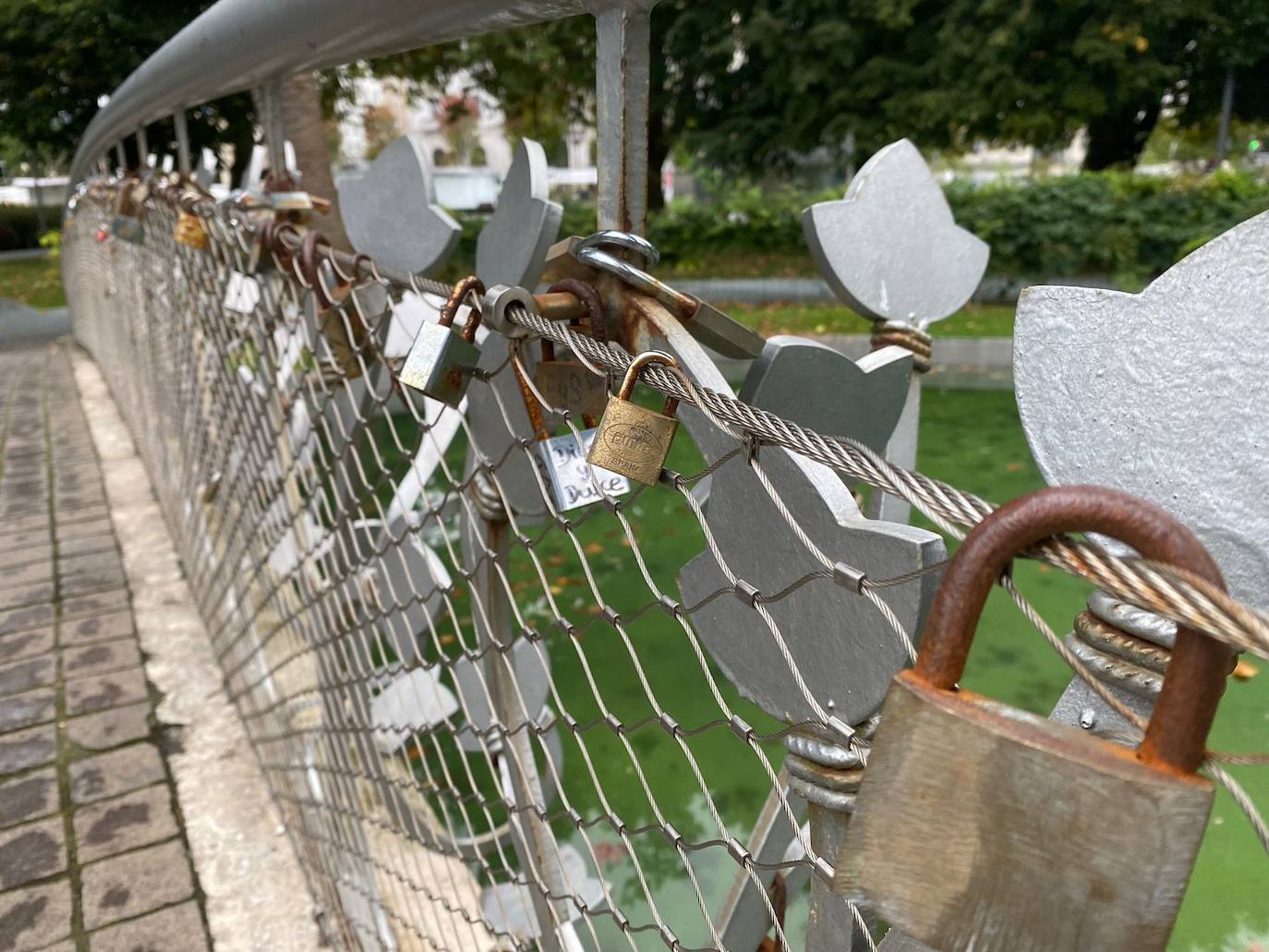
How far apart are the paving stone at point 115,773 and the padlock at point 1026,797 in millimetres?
2237

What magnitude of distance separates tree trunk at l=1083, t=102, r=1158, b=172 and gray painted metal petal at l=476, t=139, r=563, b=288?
15.3 m

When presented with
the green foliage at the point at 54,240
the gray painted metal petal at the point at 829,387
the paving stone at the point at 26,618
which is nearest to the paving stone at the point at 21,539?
the paving stone at the point at 26,618

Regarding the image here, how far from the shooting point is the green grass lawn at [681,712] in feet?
8.24

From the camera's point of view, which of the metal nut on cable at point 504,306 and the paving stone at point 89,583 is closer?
the metal nut on cable at point 504,306

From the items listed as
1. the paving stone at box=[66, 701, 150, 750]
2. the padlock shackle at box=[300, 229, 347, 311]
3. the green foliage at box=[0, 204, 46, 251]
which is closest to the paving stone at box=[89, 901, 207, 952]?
the paving stone at box=[66, 701, 150, 750]

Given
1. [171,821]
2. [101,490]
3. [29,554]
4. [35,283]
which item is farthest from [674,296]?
[35,283]

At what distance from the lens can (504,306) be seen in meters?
0.86

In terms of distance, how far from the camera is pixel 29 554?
139 inches

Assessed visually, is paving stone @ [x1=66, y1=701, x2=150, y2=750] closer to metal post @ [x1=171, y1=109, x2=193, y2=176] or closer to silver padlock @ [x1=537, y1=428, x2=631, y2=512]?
metal post @ [x1=171, y1=109, x2=193, y2=176]

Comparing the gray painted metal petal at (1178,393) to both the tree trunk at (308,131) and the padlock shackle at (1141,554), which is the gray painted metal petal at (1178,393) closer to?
the padlock shackle at (1141,554)

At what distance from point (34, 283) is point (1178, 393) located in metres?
16.9

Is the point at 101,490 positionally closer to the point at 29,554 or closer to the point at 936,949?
the point at 29,554

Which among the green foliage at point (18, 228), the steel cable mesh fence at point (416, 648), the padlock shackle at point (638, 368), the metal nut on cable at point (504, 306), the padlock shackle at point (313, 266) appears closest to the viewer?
the padlock shackle at point (638, 368)

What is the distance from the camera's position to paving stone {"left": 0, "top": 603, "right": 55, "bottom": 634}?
296 centimetres
